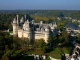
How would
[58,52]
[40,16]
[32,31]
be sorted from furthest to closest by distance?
[40,16] < [32,31] < [58,52]

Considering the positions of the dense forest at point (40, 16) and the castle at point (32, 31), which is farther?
the dense forest at point (40, 16)

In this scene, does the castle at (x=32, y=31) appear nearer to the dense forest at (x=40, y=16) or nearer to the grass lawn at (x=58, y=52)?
the grass lawn at (x=58, y=52)

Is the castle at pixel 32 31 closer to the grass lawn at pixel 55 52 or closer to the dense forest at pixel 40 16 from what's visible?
the grass lawn at pixel 55 52

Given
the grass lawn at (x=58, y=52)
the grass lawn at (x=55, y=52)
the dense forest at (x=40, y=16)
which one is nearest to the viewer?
the grass lawn at (x=58, y=52)

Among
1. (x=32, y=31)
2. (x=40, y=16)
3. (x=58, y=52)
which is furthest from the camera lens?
(x=40, y=16)

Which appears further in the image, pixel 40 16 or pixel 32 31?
pixel 40 16

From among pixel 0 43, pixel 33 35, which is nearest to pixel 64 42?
pixel 33 35

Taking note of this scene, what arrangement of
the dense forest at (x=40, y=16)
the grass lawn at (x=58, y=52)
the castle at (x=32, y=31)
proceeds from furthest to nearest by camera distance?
the dense forest at (x=40, y=16) < the castle at (x=32, y=31) < the grass lawn at (x=58, y=52)

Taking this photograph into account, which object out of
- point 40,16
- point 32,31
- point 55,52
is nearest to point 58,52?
point 55,52

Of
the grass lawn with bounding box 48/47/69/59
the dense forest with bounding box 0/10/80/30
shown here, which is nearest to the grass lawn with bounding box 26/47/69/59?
the grass lawn with bounding box 48/47/69/59

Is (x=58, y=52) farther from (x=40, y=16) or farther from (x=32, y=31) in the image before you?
(x=40, y=16)

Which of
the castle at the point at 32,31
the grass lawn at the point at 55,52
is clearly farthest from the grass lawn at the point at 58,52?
the castle at the point at 32,31

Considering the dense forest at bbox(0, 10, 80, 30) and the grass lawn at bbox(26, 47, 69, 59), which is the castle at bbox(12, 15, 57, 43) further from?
the dense forest at bbox(0, 10, 80, 30)

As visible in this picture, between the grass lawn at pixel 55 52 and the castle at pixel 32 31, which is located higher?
the castle at pixel 32 31
